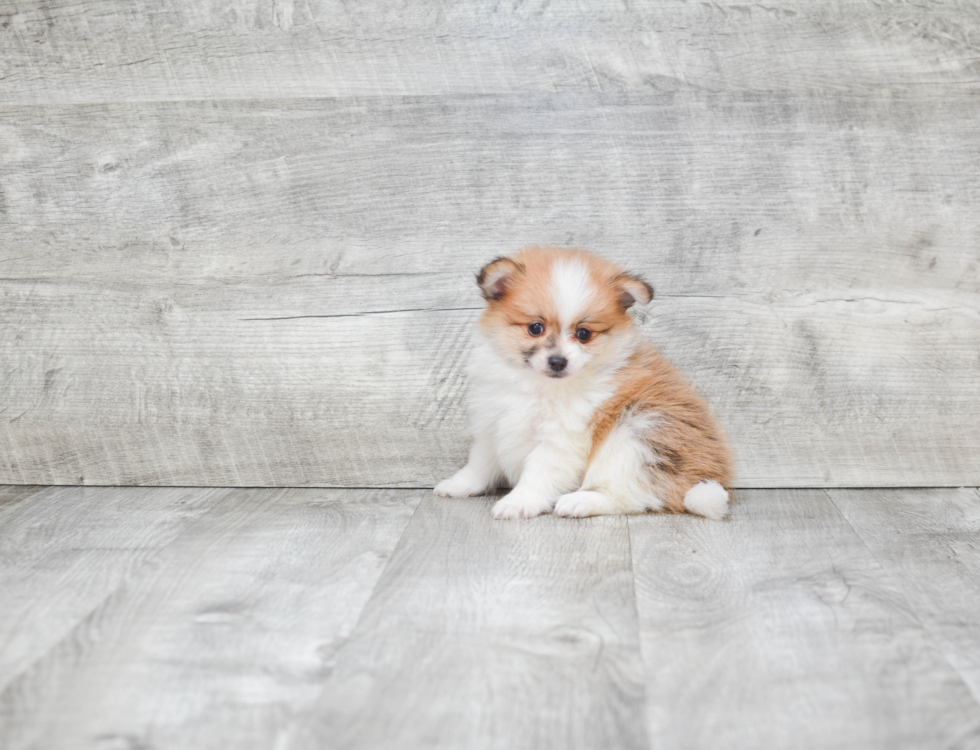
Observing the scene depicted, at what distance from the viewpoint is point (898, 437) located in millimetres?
2344

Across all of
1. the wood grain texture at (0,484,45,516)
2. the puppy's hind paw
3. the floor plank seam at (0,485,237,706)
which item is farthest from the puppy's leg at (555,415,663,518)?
the wood grain texture at (0,484,45,516)

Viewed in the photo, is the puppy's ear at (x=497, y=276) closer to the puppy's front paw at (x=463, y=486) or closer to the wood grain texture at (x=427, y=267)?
the wood grain texture at (x=427, y=267)

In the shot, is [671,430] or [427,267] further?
[427,267]

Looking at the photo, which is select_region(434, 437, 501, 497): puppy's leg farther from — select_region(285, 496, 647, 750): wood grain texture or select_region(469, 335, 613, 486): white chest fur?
select_region(285, 496, 647, 750): wood grain texture

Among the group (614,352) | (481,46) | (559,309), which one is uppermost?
(481,46)

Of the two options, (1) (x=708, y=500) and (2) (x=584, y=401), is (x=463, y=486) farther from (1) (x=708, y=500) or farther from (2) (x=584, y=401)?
(1) (x=708, y=500)

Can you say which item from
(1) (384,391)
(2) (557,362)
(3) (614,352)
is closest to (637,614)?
(2) (557,362)

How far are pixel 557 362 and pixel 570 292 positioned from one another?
163 mm

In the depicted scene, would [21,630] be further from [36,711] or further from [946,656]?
[946,656]

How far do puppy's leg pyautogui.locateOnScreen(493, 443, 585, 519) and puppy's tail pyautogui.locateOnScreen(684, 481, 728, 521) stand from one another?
10.3 inches

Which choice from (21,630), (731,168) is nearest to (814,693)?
(21,630)

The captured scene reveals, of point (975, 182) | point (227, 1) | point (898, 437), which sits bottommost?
point (898, 437)

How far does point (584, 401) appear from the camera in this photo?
2.05 m

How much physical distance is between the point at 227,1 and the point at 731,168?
1370 mm
